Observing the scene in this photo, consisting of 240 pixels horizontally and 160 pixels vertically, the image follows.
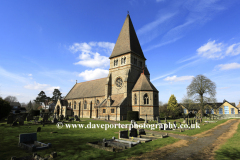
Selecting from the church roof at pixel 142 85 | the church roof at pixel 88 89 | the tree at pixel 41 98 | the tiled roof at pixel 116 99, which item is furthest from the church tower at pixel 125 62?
the tree at pixel 41 98

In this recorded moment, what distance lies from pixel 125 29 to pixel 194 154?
37785 mm

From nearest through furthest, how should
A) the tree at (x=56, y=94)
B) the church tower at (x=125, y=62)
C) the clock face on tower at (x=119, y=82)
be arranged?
1. the church tower at (x=125, y=62)
2. the clock face on tower at (x=119, y=82)
3. the tree at (x=56, y=94)

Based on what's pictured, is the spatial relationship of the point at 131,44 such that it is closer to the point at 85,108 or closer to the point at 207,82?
the point at 85,108

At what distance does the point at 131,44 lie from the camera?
124 ft

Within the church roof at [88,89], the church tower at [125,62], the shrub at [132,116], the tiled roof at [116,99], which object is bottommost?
the shrub at [132,116]

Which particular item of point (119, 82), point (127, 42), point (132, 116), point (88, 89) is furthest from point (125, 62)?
point (88, 89)

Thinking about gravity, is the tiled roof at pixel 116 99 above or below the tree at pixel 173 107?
above

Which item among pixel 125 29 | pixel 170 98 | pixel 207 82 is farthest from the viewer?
pixel 170 98

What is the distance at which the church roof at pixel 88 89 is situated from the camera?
42.8m

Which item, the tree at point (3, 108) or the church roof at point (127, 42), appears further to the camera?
the church roof at point (127, 42)

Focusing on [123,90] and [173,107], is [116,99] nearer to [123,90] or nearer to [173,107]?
[123,90]

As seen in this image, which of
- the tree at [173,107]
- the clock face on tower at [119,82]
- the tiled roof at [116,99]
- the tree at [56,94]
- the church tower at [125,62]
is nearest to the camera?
the tiled roof at [116,99]

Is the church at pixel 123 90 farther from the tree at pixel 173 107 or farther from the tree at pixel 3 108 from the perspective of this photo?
the tree at pixel 173 107

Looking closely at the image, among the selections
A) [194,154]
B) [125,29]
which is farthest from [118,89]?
[194,154]
